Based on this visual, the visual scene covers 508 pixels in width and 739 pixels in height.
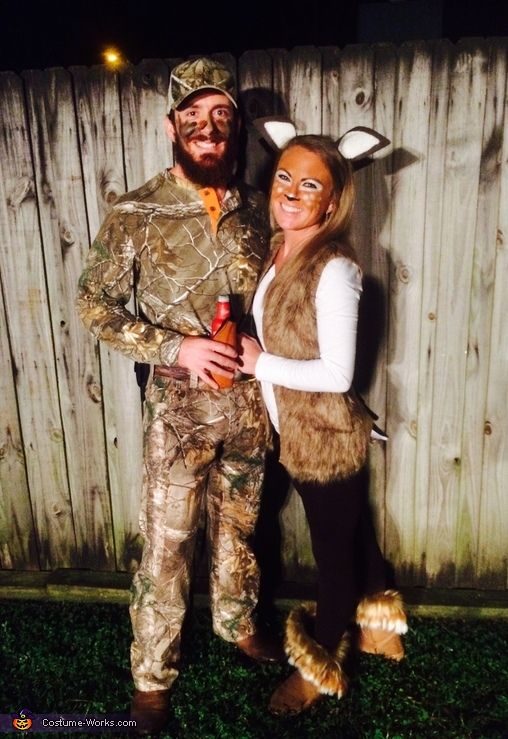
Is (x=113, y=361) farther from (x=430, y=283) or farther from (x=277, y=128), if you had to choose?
(x=430, y=283)

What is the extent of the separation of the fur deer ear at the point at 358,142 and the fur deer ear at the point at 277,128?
0.79 feet

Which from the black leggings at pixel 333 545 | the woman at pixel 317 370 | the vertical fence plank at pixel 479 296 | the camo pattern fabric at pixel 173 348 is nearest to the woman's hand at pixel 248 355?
the woman at pixel 317 370

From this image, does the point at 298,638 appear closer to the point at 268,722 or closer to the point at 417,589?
the point at 268,722

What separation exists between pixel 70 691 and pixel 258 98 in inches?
111

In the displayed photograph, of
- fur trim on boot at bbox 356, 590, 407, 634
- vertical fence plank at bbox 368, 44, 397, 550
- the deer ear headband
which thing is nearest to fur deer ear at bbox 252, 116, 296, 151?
the deer ear headband

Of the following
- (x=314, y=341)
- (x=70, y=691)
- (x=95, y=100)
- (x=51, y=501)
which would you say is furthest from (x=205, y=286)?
(x=70, y=691)

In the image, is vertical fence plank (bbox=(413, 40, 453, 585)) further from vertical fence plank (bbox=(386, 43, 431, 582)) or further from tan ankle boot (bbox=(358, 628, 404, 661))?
tan ankle boot (bbox=(358, 628, 404, 661))

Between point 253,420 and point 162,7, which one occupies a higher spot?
point 162,7

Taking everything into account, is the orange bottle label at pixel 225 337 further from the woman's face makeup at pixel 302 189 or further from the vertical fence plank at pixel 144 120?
the vertical fence plank at pixel 144 120

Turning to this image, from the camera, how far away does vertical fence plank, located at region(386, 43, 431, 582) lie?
2.68 meters

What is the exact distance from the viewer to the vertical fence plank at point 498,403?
2.68 m

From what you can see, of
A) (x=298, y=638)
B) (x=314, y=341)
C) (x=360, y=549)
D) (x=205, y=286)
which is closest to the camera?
(x=314, y=341)

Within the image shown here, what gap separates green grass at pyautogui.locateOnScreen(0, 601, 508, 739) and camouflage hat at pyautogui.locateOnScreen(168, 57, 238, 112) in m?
2.48

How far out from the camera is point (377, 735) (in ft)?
8.17
